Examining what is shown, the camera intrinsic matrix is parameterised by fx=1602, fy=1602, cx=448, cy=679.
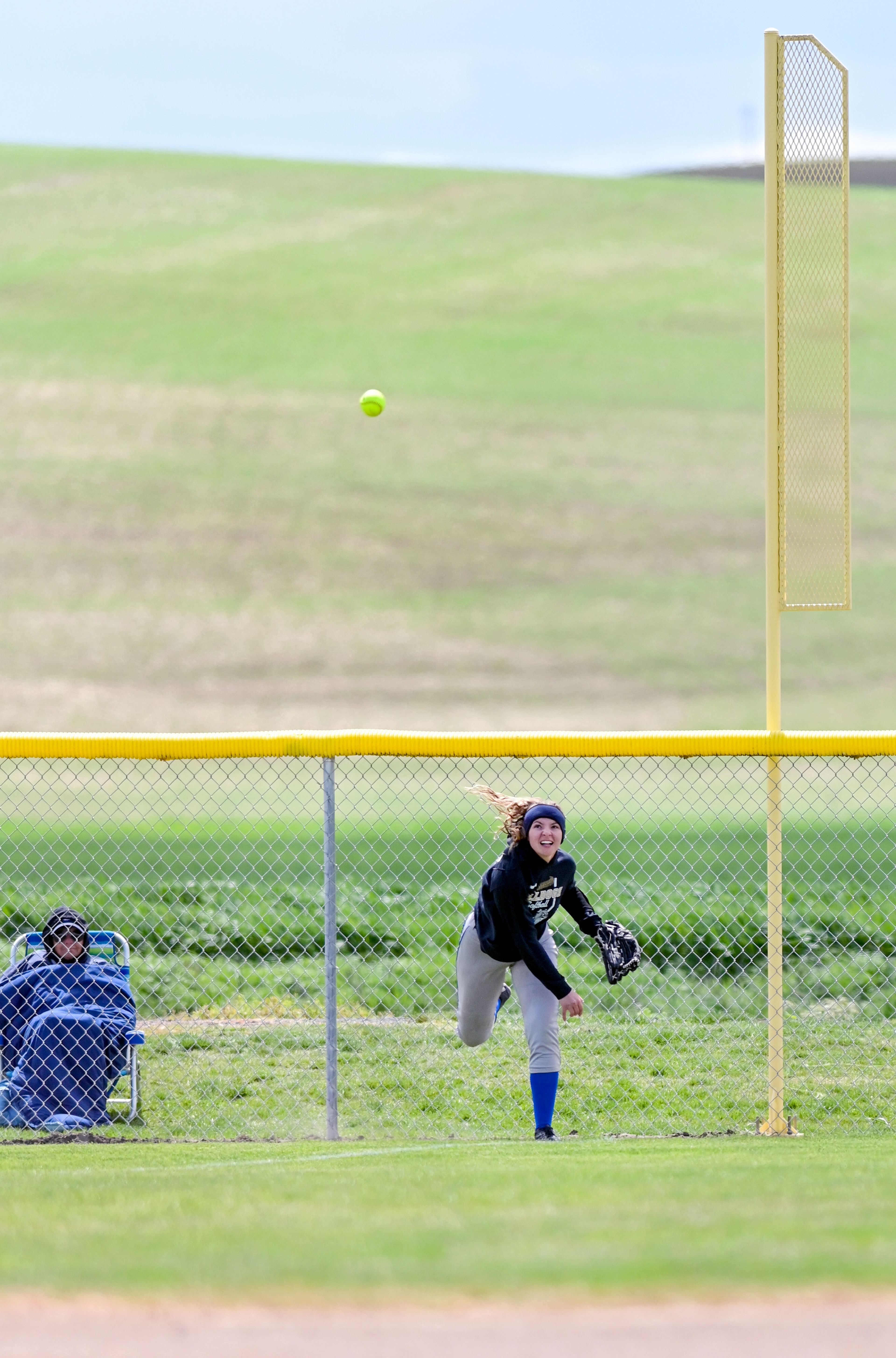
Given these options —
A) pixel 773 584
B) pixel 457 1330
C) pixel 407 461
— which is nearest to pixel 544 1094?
pixel 773 584

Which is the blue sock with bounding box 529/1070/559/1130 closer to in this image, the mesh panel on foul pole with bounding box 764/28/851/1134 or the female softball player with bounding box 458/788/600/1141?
the female softball player with bounding box 458/788/600/1141

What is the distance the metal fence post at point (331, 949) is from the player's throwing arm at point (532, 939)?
50cm

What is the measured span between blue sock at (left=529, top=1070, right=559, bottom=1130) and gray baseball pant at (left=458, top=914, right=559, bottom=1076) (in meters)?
0.02

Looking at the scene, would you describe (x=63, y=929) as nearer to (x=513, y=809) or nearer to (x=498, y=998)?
(x=498, y=998)

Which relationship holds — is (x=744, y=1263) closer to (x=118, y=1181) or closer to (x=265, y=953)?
(x=118, y=1181)

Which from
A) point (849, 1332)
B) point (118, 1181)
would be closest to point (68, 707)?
point (118, 1181)

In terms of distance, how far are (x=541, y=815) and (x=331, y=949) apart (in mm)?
1000

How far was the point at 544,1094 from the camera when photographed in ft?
20.4

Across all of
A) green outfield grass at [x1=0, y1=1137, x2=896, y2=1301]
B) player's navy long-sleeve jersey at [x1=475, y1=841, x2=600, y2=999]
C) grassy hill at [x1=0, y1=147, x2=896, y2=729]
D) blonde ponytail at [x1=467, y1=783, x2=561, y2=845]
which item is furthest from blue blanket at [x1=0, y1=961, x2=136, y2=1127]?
grassy hill at [x1=0, y1=147, x2=896, y2=729]

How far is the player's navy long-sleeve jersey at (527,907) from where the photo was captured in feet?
19.7

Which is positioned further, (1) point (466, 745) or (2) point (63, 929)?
(2) point (63, 929)

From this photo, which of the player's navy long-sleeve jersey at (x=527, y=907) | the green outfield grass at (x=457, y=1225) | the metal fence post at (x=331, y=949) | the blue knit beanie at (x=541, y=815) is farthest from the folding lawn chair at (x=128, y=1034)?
the blue knit beanie at (x=541, y=815)

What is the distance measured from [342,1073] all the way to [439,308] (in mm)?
43615

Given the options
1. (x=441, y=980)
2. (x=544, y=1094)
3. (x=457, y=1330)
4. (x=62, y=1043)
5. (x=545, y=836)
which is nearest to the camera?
(x=457, y=1330)
